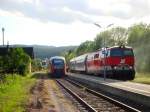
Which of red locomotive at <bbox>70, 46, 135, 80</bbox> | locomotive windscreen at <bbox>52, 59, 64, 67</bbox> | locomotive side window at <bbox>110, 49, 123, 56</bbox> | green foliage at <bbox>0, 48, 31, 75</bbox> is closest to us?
red locomotive at <bbox>70, 46, 135, 80</bbox>

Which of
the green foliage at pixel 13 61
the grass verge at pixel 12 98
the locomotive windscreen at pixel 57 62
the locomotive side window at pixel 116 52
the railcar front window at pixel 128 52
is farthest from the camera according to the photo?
the locomotive windscreen at pixel 57 62

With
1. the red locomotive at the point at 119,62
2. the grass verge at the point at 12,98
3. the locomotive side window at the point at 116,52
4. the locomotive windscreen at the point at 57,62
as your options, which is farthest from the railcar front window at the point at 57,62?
the grass verge at the point at 12,98

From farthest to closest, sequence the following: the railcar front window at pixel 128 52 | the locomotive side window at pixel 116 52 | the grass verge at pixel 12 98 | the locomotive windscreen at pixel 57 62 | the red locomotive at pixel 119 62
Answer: the locomotive windscreen at pixel 57 62 → the railcar front window at pixel 128 52 → the locomotive side window at pixel 116 52 → the red locomotive at pixel 119 62 → the grass verge at pixel 12 98

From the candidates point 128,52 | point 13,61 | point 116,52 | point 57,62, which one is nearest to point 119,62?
point 116,52

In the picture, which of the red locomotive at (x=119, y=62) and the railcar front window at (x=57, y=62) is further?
the railcar front window at (x=57, y=62)

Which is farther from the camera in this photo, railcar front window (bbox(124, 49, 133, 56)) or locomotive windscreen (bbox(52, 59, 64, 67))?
locomotive windscreen (bbox(52, 59, 64, 67))

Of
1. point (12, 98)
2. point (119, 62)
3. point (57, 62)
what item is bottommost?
point (12, 98)

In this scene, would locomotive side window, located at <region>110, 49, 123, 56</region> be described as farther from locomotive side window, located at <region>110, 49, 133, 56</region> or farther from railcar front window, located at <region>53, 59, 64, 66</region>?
railcar front window, located at <region>53, 59, 64, 66</region>

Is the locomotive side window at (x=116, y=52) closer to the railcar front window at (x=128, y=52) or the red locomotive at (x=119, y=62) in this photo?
the red locomotive at (x=119, y=62)

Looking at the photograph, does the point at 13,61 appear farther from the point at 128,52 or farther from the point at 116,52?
the point at 128,52

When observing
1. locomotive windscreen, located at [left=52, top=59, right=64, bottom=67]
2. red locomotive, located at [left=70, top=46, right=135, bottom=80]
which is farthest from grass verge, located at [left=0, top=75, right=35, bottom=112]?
locomotive windscreen, located at [left=52, top=59, right=64, bottom=67]

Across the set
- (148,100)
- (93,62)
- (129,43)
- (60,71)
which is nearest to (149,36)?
(129,43)

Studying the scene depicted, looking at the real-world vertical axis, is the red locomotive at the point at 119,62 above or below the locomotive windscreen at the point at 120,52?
below

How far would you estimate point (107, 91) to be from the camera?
117 feet
